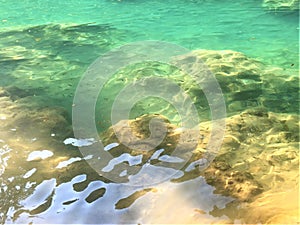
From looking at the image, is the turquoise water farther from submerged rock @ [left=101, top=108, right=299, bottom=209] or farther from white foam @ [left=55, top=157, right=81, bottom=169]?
white foam @ [left=55, top=157, right=81, bottom=169]

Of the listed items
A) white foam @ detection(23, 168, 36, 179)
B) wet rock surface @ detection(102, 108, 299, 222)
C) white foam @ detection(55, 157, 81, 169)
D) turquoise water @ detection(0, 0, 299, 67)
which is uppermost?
turquoise water @ detection(0, 0, 299, 67)

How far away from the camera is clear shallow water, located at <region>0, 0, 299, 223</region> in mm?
3262

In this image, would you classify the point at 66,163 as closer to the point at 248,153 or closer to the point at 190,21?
the point at 248,153

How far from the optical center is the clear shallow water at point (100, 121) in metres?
3.26

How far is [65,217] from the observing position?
10.6 ft

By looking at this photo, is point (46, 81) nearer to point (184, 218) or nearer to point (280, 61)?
point (184, 218)

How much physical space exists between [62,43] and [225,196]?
24.1ft

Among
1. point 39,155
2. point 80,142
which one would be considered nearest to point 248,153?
point 80,142

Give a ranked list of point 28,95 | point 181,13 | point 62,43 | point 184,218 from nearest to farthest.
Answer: point 184,218, point 28,95, point 62,43, point 181,13

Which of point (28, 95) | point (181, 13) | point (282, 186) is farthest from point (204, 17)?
point (282, 186)

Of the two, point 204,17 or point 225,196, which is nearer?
point 225,196

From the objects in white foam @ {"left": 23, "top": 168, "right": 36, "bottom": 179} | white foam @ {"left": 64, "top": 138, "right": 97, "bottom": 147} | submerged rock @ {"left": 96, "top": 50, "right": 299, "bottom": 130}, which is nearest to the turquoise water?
submerged rock @ {"left": 96, "top": 50, "right": 299, "bottom": 130}

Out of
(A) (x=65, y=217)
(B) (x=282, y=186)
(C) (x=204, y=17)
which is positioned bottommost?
(A) (x=65, y=217)

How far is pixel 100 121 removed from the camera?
17.0ft
